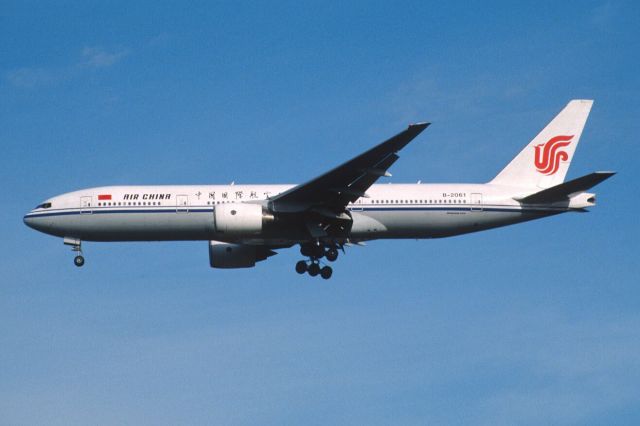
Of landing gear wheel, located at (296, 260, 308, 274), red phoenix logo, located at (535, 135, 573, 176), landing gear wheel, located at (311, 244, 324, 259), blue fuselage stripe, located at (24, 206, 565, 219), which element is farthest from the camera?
red phoenix logo, located at (535, 135, 573, 176)

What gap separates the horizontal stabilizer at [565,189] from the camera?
3681 cm

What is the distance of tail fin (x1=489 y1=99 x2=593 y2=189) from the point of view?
137 ft

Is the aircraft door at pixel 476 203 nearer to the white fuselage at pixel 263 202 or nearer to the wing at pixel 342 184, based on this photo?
the white fuselage at pixel 263 202

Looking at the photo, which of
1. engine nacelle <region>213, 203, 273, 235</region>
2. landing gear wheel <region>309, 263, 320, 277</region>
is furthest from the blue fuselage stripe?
landing gear wheel <region>309, 263, 320, 277</region>

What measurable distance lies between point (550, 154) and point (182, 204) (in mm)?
14998

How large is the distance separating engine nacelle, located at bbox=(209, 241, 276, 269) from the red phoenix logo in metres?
11.7

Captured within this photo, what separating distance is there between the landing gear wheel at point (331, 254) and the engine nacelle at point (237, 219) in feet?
11.6

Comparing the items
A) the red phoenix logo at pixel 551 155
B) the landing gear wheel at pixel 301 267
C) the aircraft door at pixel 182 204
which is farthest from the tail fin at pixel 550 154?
the aircraft door at pixel 182 204

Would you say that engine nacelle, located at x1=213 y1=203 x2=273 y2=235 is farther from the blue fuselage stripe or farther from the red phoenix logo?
A: the red phoenix logo

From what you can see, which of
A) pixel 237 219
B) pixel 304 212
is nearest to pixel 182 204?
pixel 237 219

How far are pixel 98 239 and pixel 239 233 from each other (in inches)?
246

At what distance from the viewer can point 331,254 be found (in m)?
40.0

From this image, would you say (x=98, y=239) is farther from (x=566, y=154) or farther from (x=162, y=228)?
(x=566, y=154)

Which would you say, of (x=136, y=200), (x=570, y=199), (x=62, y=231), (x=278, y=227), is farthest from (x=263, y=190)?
(x=570, y=199)
